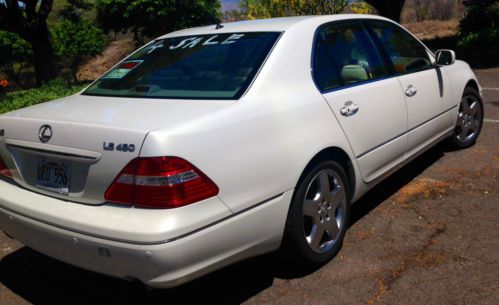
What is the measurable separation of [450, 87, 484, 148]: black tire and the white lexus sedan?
5.13ft

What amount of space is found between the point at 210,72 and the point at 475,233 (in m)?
2.15

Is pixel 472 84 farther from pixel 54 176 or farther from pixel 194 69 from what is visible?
pixel 54 176

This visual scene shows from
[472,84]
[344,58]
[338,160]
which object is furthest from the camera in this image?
[472,84]

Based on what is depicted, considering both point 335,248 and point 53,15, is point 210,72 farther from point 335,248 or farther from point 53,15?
point 53,15

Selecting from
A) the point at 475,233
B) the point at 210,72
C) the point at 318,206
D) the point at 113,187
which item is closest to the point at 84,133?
the point at 113,187

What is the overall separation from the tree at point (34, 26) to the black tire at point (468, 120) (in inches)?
667

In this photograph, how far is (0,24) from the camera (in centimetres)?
1834

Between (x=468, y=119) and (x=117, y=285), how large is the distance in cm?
406

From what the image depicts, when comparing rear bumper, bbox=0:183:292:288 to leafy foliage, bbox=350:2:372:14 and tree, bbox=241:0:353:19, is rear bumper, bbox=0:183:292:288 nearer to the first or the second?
tree, bbox=241:0:353:19

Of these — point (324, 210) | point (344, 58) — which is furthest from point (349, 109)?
point (324, 210)

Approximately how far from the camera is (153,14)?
37938mm

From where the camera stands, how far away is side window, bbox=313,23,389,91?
3.48m

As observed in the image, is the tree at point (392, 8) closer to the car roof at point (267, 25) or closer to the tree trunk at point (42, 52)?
the tree trunk at point (42, 52)

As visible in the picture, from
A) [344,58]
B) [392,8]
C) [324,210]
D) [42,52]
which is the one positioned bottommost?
[42,52]
